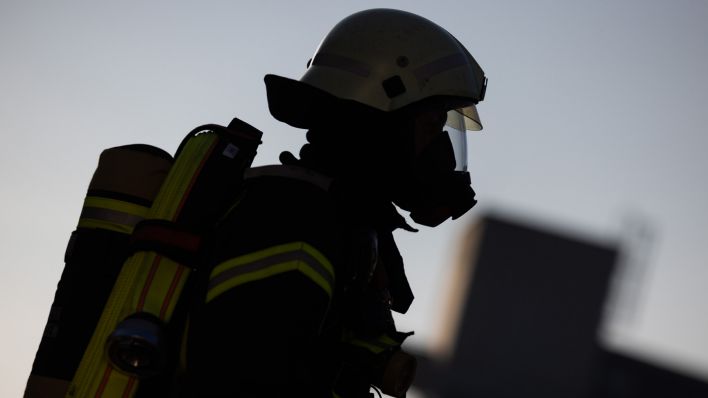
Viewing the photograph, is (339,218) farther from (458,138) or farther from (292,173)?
(458,138)

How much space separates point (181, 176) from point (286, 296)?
0.57 meters

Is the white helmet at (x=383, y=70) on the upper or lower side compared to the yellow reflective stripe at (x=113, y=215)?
upper

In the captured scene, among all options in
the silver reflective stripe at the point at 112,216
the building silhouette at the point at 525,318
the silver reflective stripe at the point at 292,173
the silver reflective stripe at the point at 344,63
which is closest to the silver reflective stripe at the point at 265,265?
the silver reflective stripe at the point at 292,173

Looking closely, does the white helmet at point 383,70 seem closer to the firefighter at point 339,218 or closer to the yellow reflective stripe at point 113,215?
the firefighter at point 339,218

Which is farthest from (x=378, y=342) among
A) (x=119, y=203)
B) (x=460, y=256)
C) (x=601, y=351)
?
(x=460, y=256)

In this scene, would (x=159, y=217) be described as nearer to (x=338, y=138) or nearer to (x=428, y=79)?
(x=338, y=138)

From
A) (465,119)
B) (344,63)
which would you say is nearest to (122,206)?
(344,63)

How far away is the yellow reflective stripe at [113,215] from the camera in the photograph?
14.1 ft

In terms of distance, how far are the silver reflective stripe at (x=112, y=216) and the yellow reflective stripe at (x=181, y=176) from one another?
3.5 inches

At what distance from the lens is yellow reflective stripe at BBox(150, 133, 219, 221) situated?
13.8 ft

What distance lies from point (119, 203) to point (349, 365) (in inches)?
32.2

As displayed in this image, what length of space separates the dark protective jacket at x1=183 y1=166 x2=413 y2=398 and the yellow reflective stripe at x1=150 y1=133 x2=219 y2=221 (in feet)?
0.53

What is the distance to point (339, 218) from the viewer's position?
163 inches

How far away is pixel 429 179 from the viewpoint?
187 inches
